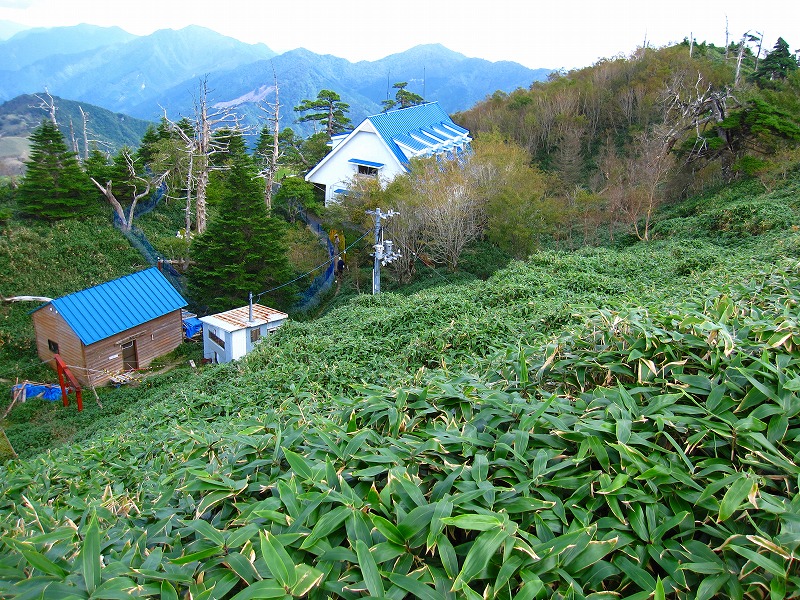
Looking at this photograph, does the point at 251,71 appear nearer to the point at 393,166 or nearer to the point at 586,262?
the point at 393,166

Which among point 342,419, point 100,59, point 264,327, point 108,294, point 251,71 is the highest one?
point 100,59

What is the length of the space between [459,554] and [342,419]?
1029mm

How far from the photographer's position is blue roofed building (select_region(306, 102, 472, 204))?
21500mm

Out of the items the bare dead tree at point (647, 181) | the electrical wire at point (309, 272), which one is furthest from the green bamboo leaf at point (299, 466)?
the bare dead tree at point (647, 181)

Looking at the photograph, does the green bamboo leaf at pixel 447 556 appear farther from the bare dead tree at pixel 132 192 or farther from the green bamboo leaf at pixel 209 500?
the bare dead tree at pixel 132 192

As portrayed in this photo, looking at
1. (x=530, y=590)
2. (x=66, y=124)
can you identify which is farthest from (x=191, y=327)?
(x=66, y=124)

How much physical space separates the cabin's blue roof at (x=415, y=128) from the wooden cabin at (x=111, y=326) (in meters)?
Result: 10.7

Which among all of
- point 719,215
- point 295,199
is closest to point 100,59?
point 295,199

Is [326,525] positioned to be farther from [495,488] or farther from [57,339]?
[57,339]

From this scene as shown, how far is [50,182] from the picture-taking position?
54.8 ft

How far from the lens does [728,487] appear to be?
1.58 metres

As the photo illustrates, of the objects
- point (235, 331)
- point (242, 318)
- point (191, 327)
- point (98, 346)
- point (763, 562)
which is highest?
point (763, 562)

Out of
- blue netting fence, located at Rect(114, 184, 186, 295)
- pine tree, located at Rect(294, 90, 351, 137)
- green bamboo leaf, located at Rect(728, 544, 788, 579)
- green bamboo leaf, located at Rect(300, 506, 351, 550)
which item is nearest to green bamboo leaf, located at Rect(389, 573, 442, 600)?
green bamboo leaf, located at Rect(300, 506, 351, 550)

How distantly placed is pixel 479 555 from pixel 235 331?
1173 cm
